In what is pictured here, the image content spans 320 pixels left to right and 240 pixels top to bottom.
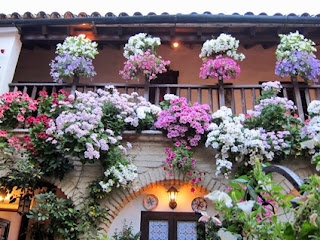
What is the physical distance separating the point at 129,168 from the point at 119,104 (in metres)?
1.19

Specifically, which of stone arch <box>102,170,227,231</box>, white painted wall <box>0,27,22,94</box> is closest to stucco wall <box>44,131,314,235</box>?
stone arch <box>102,170,227,231</box>

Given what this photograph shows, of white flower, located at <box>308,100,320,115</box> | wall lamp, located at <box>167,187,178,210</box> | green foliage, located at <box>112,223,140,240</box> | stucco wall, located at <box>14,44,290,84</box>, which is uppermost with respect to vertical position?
stucco wall, located at <box>14,44,290,84</box>

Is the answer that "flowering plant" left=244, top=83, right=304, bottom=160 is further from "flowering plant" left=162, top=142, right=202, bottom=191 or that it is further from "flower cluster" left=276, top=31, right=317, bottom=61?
"flowering plant" left=162, top=142, right=202, bottom=191

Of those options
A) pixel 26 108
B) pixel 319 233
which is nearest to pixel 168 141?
pixel 26 108

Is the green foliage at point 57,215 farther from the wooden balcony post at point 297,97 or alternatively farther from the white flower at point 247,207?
the white flower at point 247,207

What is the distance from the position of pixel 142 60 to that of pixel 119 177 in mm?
2447

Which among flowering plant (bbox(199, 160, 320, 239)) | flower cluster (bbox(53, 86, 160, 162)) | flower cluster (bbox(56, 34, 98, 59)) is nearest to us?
flowering plant (bbox(199, 160, 320, 239))

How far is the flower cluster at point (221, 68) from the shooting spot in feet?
22.2

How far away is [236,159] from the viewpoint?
19.1 ft

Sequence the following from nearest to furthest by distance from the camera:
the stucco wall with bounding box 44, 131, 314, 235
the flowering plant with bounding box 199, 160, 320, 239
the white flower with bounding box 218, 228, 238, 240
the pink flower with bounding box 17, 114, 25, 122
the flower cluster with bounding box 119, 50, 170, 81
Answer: the flowering plant with bounding box 199, 160, 320, 239 → the white flower with bounding box 218, 228, 238, 240 → the stucco wall with bounding box 44, 131, 314, 235 → the pink flower with bounding box 17, 114, 25, 122 → the flower cluster with bounding box 119, 50, 170, 81

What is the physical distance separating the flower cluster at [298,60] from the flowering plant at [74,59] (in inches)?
152

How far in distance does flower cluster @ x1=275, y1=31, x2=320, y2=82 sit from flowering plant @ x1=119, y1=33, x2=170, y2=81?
7.52ft

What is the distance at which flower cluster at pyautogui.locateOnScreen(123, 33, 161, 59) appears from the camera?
7125 mm

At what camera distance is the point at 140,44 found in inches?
280
